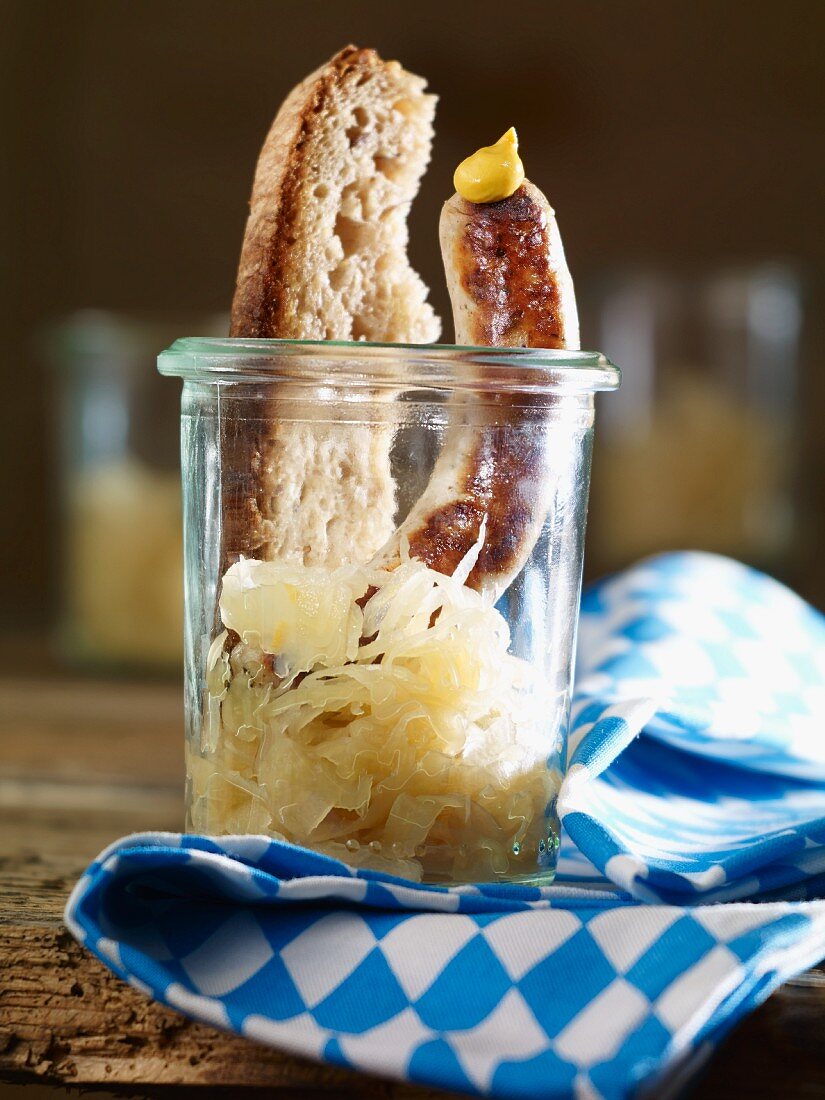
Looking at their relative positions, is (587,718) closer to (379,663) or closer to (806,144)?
(379,663)

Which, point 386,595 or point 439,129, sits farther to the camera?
point 439,129

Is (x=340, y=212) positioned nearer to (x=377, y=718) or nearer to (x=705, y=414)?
(x=377, y=718)

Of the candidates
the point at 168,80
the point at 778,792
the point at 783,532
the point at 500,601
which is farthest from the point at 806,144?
the point at 500,601

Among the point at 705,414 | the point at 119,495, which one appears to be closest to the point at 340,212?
the point at 119,495

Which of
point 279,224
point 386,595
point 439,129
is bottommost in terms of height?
point 386,595

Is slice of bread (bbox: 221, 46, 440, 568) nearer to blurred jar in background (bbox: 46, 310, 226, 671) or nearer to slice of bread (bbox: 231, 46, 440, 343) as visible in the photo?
slice of bread (bbox: 231, 46, 440, 343)

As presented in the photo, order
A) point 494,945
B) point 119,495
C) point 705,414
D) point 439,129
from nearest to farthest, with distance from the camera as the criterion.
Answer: point 494,945 < point 119,495 < point 705,414 < point 439,129

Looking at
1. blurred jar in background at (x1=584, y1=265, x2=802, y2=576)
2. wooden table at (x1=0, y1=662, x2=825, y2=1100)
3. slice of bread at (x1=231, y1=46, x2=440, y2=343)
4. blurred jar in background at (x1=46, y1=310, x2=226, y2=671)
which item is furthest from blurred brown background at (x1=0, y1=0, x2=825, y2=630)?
wooden table at (x1=0, y1=662, x2=825, y2=1100)
